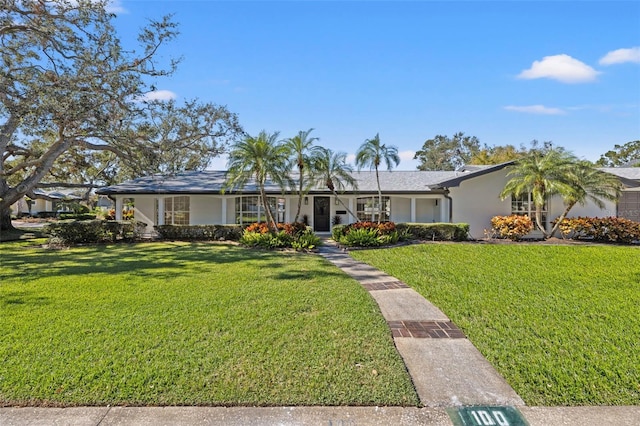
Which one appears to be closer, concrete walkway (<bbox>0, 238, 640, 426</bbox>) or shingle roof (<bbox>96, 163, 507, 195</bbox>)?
concrete walkway (<bbox>0, 238, 640, 426</bbox>)

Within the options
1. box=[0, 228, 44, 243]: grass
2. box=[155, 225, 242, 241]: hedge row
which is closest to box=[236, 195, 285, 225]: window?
box=[155, 225, 242, 241]: hedge row

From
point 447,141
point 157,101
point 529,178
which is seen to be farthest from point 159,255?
point 447,141

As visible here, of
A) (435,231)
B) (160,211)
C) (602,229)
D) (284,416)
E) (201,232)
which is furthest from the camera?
(160,211)

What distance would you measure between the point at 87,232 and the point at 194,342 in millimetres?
13229

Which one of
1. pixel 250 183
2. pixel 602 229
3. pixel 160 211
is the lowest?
pixel 602 229

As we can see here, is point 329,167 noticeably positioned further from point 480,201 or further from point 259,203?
point 480,201

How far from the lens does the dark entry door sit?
1833 cm

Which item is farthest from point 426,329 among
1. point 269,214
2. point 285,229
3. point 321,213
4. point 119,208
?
point 119,208

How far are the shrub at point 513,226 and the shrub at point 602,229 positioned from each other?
1572 millimetres

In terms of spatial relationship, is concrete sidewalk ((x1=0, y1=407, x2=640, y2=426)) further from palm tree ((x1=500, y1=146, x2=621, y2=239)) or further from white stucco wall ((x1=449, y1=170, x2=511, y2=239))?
white stucco wall ((x1=449, y1=170, x2=511, y2=239))

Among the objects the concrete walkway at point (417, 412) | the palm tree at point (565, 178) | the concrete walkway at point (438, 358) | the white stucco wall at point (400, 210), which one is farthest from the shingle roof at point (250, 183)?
the concrete walkway at point (417, 412)

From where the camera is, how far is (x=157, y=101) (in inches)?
682

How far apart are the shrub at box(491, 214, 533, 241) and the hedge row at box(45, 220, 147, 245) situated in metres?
16.1

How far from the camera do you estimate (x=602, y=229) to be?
13328 millimetres
